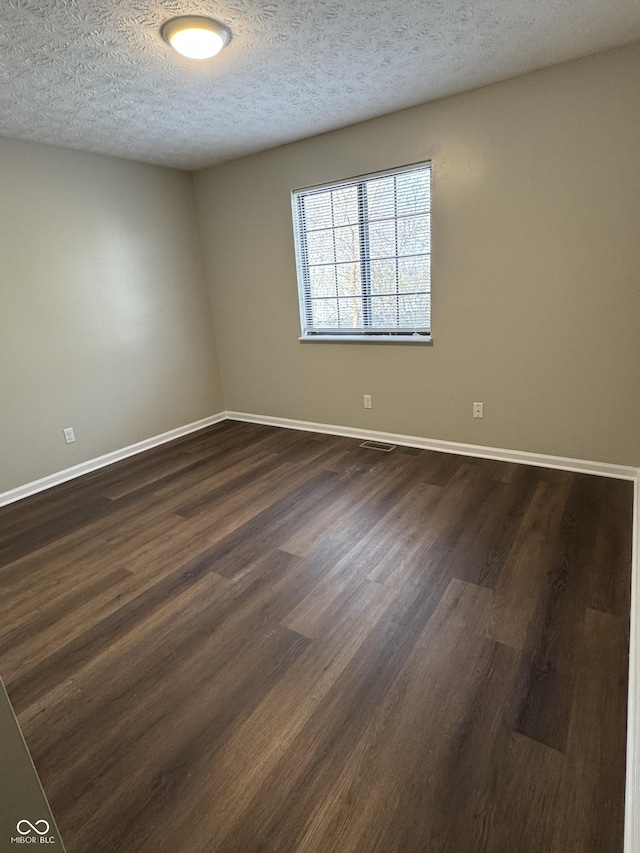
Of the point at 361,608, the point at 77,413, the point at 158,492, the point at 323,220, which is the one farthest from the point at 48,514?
the point at 323,220

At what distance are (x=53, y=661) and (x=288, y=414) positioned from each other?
3036 millimetres

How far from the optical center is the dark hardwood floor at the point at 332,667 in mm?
1203

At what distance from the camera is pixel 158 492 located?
10.8 feet

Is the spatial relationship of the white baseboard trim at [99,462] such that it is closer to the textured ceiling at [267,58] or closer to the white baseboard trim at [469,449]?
the white baseboard trim at [469,449]

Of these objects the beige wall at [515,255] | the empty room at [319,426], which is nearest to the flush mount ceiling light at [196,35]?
the empty room at [319,426]

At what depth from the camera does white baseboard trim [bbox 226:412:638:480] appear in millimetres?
2996

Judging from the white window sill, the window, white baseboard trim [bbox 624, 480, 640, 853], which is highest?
the window

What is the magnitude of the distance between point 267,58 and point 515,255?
73.9 inches

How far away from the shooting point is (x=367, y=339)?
3795 millimetres

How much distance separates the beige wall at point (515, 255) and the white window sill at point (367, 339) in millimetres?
55

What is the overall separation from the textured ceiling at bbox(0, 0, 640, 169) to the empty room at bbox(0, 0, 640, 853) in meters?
0.02

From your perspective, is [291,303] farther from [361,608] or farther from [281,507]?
[361,608]

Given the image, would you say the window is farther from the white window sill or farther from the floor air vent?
the floor air vent

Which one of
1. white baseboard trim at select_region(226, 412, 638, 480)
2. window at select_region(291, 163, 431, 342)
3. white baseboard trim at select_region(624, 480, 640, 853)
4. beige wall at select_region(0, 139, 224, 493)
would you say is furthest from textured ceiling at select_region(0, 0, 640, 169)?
white baseboard trim at select_region(624, 480, 640, 853)
